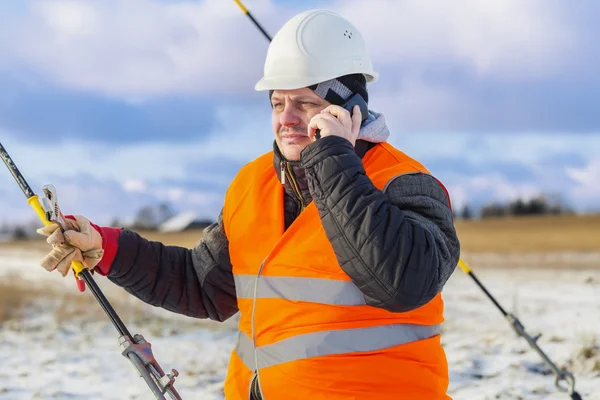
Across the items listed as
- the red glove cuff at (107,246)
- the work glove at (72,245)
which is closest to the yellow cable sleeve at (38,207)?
the work glove at (72,245)

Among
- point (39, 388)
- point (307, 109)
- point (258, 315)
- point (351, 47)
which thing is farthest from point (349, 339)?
point (39, 388)

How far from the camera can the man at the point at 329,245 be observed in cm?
224

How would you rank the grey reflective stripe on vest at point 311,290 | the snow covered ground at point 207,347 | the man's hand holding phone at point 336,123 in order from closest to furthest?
the man's hand holding phone at point 336,123, the grey reflective stripe on vest at point 311,290, the snow covered ground at point 207,347

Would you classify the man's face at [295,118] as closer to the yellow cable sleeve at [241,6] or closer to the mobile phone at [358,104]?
the mobile phone at [358,104]

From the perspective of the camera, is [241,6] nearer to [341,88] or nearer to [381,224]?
[341,88]

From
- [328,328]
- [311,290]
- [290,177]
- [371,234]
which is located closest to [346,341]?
[328,328]

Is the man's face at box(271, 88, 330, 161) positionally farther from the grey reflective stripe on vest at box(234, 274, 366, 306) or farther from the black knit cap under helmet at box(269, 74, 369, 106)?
the grey reflective stripe on vest at box(234, 274, 366, 306)

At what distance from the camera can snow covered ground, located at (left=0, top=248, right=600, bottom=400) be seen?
17.3ft

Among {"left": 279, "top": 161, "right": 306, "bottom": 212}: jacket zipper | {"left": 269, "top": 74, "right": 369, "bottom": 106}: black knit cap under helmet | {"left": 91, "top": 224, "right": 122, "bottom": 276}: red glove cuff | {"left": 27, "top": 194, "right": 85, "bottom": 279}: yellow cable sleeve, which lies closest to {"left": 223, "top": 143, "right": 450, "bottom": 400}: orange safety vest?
{"left": 279, "top": 161, "right": 306, "bottom": 212}: jacket zipper

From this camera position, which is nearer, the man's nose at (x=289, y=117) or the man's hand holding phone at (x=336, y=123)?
the man's hand holding phone at (x=336, y=123)

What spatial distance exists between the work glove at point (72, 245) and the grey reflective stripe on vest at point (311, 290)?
2.47 ft

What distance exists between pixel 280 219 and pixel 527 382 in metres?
3.09

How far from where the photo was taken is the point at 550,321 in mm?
7203

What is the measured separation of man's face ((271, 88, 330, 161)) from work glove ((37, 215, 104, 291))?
0.88 m
